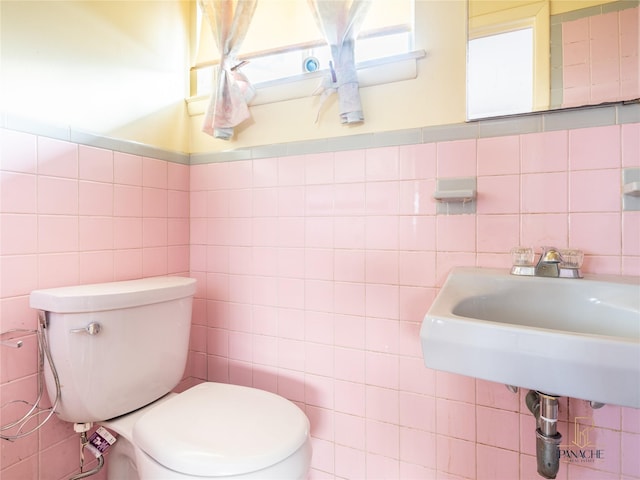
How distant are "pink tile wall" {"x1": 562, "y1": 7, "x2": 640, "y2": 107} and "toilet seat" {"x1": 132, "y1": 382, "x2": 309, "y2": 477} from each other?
1.13 m

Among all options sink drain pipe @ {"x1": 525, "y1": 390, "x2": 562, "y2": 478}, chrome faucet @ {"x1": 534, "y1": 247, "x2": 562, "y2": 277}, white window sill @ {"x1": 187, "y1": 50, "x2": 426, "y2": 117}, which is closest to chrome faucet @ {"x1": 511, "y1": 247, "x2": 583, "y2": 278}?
chrome faucet @ {"x1": 534, "y1": 247, "x2": 562, "y2": 277}

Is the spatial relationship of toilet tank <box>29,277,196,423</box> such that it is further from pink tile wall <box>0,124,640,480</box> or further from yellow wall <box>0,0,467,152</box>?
yellow wall <box>0,0,467,152</box>

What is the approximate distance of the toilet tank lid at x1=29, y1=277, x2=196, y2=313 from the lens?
2.82 ft

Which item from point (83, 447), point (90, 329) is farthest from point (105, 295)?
point (83, 447)

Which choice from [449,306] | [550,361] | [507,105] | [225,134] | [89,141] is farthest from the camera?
[225,134]

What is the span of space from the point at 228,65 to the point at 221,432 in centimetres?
120

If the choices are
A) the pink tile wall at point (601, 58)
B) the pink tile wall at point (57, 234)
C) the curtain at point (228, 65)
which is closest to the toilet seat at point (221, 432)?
the pink tile wall at point (57, 234)

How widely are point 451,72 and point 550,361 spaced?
2.78ft

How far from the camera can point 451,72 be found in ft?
3.37

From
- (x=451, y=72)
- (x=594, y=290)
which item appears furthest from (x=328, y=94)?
(x=594, y=290)

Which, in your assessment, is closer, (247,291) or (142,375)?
(142,375)

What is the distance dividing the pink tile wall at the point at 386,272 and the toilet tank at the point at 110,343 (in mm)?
333

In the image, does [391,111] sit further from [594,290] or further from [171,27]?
[171,27]

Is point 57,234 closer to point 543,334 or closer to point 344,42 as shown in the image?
point 344,42
